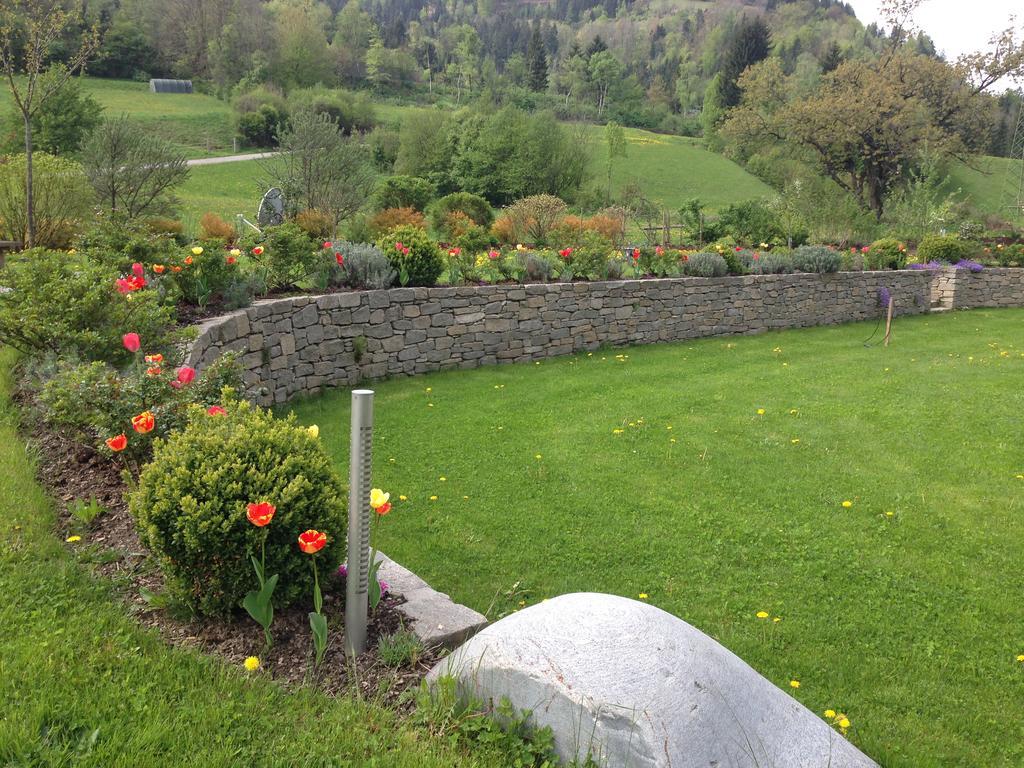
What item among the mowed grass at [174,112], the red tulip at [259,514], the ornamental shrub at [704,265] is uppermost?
the mowed grass at [174,112]

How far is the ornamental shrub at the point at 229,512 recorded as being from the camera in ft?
7.06

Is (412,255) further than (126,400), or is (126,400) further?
(412,255)

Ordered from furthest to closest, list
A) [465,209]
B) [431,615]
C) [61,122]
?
1. [61,122]
2. [465,209]
3. [431,615]

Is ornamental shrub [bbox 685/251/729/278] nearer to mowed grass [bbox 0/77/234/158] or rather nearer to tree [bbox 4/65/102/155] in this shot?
tree [bbox 4/65/102/155]

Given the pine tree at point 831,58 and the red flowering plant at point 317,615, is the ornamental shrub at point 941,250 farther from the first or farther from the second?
the pine tree at point 831,58

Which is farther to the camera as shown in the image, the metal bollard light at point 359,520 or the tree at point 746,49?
the tree at point 746,49

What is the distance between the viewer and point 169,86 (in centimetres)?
4278

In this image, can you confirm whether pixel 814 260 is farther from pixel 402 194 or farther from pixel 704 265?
pixel 402 194

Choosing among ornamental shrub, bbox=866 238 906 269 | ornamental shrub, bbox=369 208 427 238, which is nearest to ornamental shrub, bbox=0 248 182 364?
ornamental shrub, bbox=369 208 427 238

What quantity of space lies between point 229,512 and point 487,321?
244 inches

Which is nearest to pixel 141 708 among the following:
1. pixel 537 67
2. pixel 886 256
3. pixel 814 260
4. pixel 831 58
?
pixel 814 260

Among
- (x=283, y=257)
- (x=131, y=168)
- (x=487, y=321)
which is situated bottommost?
(x=487, y=321)

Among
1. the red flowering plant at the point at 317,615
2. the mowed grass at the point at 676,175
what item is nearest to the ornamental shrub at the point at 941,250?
the mowed grass at the point at 676,175

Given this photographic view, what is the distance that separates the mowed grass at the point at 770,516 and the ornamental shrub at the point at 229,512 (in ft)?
3.31
